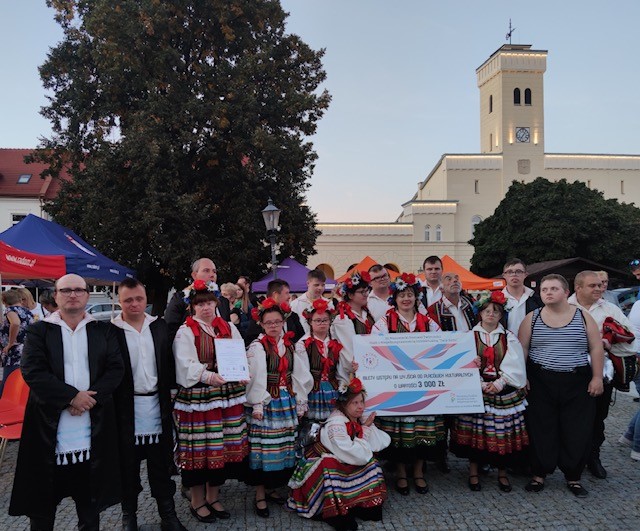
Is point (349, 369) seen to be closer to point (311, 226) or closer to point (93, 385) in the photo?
point (93, 385)

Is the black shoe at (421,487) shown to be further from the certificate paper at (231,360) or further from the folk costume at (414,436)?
the certificate paper at (231,360)

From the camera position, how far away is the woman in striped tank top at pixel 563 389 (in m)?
5.24

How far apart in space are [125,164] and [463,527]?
17.2 metres

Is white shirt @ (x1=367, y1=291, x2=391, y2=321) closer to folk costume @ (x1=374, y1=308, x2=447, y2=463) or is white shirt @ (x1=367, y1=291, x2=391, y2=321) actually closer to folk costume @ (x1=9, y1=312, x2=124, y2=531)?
folk costume @ (x1=374, y1=308, x2=447, y2=463)

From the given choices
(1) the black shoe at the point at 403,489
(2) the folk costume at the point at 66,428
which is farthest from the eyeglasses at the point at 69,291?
(1) the black shoe at the point at 403,489

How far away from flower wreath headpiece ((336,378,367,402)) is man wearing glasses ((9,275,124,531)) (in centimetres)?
191

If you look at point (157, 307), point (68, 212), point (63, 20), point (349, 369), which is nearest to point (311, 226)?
point (157, 307)

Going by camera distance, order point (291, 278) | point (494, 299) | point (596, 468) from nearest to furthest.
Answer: point (494, 299)
point (596, 468)
point (291, 278)

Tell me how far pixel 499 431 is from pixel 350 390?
4.80ft

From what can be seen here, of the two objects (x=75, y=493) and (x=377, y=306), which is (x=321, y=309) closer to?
(x=377, y=306)

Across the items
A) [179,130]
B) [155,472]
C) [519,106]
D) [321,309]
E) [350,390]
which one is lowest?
[155,472]

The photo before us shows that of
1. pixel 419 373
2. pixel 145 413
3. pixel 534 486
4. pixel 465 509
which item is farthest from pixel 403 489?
pixel 145 413

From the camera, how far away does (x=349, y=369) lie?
543 centimetres

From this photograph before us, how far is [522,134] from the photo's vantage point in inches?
2304
